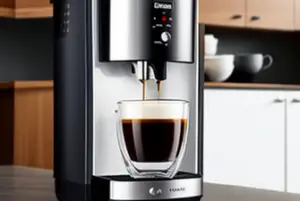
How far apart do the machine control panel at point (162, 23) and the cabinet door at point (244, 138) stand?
219 centimetres

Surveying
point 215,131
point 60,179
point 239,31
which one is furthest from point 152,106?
point 239,31

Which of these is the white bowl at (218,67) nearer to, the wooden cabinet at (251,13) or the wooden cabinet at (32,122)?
the wooden cabinet at (251,13)

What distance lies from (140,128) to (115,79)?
0.34 ft

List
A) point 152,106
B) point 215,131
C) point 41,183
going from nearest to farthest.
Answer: point 152,106 → point 41,183 → point 215,131

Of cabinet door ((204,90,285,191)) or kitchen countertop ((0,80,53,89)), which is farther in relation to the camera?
cabinet door ((204,90,285,191))

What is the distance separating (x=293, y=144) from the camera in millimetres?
3334

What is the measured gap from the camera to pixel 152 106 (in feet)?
3.07

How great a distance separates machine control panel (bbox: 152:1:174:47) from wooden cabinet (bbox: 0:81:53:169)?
6.69ft

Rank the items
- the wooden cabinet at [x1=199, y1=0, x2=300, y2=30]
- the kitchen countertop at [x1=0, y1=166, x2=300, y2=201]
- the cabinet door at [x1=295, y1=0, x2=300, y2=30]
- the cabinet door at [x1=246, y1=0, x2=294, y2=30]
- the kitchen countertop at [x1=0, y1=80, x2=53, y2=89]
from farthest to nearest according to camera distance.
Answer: the cabinet door at [x1=295, y1=0, x2=300, y2=30] < the cabinet door at [x1=246, y1=0, x2=294, y2=30] < the wooden cabinet at [x1=199, y1=0, x2=300, y2=30] < the kitchen countertop at [x1=0, y1=80, x2=53, y2=89] < the kitchen countertop at [x1=0, y1=166, x2=300, y2=201]

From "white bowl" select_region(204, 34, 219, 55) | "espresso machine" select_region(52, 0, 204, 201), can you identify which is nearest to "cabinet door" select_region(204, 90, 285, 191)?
"white bowl" select_region(204, 34, 219, 55)

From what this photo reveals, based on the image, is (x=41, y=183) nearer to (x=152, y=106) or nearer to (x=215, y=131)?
(x=152, y=106)

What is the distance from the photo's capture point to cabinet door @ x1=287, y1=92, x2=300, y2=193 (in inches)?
130

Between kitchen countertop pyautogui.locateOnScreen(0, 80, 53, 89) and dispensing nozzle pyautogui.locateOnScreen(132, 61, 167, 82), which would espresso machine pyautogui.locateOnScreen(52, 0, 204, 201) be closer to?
dispensing nozzle pyautogui.locateOnScreen(132, 61, 167, 82)

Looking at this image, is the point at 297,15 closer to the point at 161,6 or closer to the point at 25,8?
the point at 25,8
